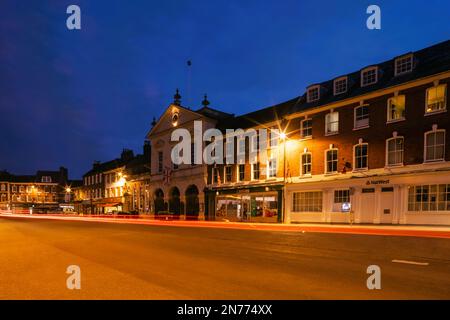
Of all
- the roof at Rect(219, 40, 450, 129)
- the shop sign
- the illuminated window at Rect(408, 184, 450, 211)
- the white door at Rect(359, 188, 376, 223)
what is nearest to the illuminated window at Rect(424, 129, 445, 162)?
the illuminated window at Rect(408, 184, 450, 211)

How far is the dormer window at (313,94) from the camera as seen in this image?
29484 mm

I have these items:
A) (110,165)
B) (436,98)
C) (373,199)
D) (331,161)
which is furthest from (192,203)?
(110,165)

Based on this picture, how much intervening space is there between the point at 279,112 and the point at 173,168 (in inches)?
696

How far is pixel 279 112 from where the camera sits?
1302 inches

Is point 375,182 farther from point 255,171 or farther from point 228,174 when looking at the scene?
point 228,174

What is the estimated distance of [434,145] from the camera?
21359 mm

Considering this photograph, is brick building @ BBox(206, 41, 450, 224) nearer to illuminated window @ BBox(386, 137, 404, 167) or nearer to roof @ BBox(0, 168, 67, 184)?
illuminated window @ BBox(386, 137, 404, 167)

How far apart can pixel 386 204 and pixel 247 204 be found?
14.0m

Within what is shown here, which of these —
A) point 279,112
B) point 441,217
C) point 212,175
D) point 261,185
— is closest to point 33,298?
point 441,217

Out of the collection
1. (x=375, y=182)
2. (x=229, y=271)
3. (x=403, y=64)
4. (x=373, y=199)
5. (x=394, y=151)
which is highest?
(x=403, y=64)

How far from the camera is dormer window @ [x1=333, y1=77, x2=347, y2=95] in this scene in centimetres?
2758

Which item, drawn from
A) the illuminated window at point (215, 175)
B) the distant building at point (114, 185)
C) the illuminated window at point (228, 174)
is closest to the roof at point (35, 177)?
the distant building at point (114, 185)

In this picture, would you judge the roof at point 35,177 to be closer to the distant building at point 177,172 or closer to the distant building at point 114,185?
the distant building at point 114,185
